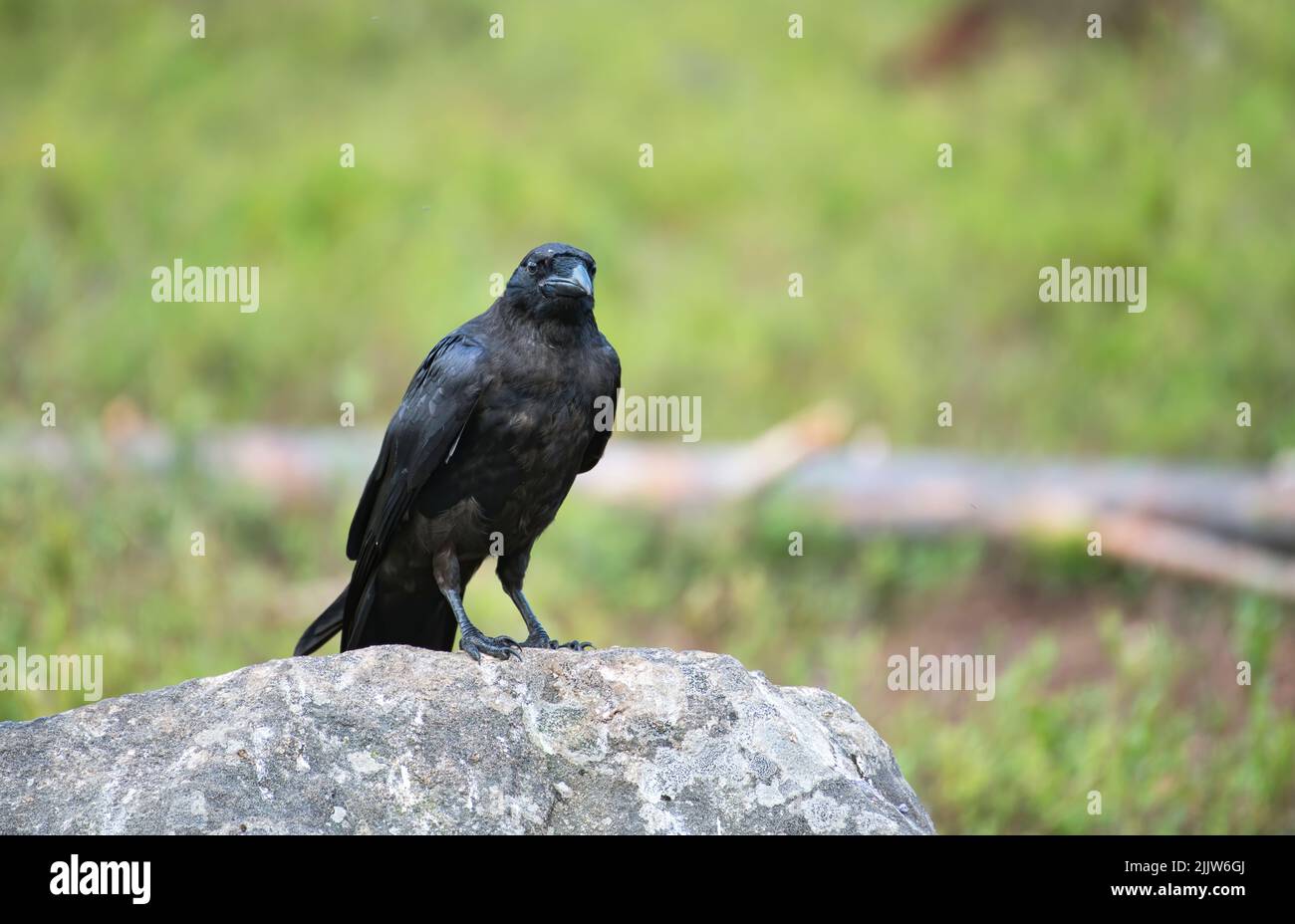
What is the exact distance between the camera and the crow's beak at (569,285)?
13.4ft

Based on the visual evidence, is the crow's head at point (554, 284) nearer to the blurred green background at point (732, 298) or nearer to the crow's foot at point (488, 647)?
the crow's foot at point (488, 647)

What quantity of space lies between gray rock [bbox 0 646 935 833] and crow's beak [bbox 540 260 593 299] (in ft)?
3.91

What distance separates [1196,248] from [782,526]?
193 inches

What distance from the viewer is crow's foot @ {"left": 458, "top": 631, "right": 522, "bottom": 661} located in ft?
12.4

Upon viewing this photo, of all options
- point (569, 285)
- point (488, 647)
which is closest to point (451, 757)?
point (488, 647)

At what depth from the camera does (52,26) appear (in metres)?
13.5

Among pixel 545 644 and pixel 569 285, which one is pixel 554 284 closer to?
pixel 569 285

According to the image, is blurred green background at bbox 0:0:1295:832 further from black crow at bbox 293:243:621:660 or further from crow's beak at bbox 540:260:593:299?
crow's beak at bbox 540:260:593:299

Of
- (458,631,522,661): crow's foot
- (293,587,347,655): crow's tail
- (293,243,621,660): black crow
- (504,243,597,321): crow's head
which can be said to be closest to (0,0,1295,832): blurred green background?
(293,587,347,655): crow's tail

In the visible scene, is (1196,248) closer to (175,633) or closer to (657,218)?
(657,218)

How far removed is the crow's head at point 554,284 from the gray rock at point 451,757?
1184mm

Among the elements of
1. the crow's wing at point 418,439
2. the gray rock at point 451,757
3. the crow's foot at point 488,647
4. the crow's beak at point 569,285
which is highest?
the crow's beak at point 569,285

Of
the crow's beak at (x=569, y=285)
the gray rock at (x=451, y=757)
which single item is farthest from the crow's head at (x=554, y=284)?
the gray rock at (x=451, y=757)
